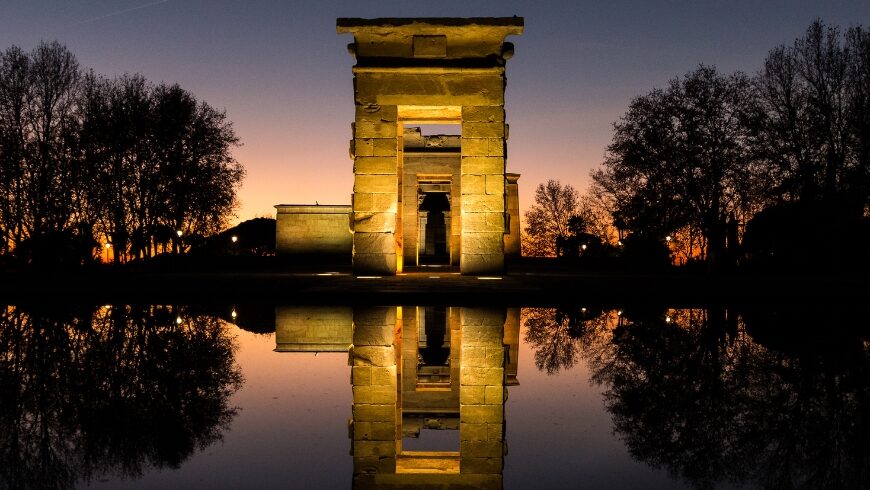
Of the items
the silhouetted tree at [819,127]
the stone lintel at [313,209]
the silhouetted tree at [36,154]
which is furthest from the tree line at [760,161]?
the silhouetted tree at [36,154]

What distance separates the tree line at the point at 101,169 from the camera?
33312 millimetres

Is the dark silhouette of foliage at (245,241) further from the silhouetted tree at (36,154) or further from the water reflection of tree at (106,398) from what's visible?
the water reflection of tree at (106,398)

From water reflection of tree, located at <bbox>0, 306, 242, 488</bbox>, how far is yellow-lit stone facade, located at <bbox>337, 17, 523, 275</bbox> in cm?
1086

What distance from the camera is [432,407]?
5.39 m

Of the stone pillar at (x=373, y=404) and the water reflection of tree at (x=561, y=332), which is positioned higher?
the water reflection of tree at (x=561, y=332)

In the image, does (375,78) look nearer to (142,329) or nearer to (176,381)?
(142,329)

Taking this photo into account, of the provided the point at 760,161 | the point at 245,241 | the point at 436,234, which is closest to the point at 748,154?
the point at 760,161

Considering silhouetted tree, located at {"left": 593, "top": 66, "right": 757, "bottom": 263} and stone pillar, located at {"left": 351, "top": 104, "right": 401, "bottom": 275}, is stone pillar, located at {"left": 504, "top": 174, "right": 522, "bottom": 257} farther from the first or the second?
stone pillar, located at {"left": 351, "top": 104, "right": 401, "bottom": 275}

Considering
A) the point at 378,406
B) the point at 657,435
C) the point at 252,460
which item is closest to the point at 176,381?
the point at 378,406

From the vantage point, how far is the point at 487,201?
19.9m

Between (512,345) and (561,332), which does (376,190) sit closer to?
(561,332)

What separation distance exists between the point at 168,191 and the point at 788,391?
125 feet

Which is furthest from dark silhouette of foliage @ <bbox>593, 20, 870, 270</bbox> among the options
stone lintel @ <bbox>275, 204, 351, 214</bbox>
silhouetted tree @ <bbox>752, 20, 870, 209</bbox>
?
stone lintel @ <bbox>275, 204, 351, 214</bbox>

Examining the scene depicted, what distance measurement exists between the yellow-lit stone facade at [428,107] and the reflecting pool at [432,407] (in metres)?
10.5
